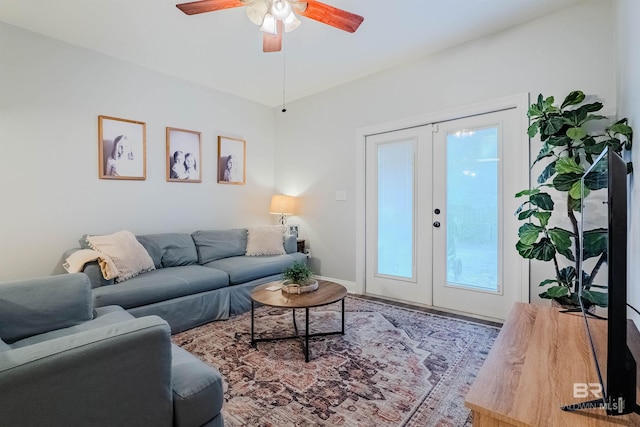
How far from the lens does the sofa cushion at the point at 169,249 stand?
3137 mm

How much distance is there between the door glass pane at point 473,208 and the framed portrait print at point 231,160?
8.97 ft

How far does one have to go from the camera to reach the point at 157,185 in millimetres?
3578

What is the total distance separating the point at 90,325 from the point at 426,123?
329 centimetres

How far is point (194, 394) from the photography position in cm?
120

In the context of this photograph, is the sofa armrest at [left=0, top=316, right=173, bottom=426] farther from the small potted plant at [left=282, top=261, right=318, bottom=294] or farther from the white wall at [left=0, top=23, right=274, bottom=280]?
the white wall at [left=0, top=23, right=274, bottom=280]

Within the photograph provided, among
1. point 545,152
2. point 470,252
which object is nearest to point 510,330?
point 545,152

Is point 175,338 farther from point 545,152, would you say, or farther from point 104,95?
point 545,152

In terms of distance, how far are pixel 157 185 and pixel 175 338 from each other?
183 centimetres

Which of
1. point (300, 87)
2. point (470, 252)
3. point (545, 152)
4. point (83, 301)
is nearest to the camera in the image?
point (83, 301)

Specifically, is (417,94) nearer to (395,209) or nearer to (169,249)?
(395,209)

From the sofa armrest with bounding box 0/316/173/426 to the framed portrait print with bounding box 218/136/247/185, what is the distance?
3263mm

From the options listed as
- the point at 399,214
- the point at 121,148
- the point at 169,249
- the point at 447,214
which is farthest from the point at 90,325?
the point at 447,214

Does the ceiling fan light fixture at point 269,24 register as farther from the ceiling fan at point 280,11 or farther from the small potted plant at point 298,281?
the small potted plant at point 298,281

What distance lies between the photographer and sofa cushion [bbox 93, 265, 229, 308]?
2.34 metres
